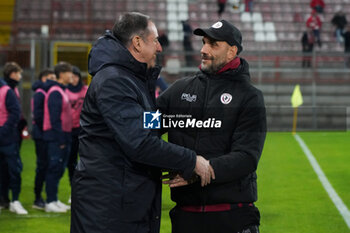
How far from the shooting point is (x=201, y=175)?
3.24 meters

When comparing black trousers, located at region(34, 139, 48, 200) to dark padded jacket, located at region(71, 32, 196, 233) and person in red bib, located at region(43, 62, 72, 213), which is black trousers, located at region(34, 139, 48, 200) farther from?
dark padded jacket, located at region(71, 32, 196, 233)

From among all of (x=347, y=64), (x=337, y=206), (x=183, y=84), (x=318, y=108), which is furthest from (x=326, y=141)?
(x=183, y=84)

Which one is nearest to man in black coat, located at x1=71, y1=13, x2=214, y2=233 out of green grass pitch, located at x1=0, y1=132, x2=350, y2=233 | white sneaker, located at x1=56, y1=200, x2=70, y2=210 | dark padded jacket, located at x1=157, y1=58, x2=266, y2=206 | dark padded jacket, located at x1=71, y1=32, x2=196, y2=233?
dark padded jacket, located at x1=71, y1=32, x2=196, y2=233

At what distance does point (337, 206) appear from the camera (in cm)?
803

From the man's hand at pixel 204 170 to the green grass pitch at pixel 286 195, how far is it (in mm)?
3536

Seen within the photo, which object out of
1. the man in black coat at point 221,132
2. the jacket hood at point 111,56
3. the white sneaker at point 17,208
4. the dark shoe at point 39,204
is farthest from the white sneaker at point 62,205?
the jacket hood at point 111,56

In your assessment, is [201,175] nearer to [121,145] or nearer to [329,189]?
[121,145]

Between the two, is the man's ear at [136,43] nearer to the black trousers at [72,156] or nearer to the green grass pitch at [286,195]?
the green grass pitch at [286,195]

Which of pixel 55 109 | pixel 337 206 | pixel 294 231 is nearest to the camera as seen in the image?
pixel 294 231

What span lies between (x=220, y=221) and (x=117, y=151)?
2.37ft

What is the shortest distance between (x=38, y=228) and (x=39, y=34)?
12145 millimetres

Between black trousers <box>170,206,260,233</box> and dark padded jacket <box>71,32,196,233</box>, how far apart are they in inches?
13.9

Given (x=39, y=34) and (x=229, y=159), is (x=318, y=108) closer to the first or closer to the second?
(x=39, y=34)

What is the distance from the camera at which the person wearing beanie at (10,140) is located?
7305mm
